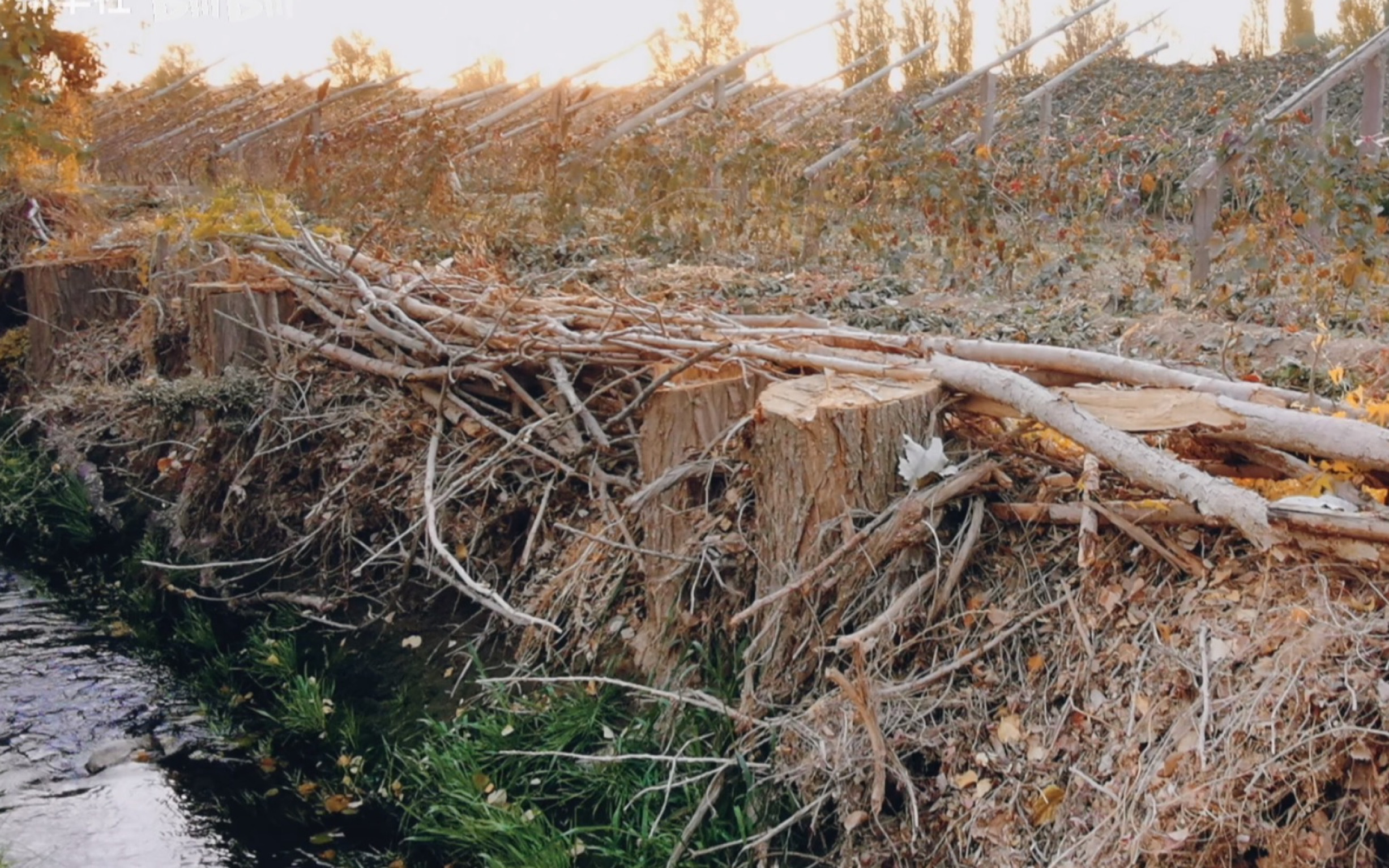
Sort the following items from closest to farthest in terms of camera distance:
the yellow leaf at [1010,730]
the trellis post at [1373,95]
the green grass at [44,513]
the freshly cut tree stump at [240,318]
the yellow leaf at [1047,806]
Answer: the yellow leaf at [1047,806], the yellow leaf at [1010,730], the freshly cut tree stump at [240,318], the green grass at [44,513], the trellis post at [1373,95]

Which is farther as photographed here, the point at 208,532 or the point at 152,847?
the point at 208,532

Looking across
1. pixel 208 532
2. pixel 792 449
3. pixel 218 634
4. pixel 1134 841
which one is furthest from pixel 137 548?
pixel 1134 841

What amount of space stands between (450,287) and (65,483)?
124 inches

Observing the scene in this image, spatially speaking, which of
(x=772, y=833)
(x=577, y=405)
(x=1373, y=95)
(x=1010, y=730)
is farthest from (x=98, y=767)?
(x=1373, y=95)

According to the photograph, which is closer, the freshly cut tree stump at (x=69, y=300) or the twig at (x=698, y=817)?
the twig at (x=698, y=817)

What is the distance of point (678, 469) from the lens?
3723 millimetres

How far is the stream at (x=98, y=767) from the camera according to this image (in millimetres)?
3838

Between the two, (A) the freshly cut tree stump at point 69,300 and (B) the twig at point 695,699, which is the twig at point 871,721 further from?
(A) the freshly cut tree stump at point 69,300

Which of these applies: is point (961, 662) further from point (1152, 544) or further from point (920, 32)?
point (920, 32)

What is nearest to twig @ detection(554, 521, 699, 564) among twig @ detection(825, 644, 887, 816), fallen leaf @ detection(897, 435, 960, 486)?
fallen leaf @ detection(897, 435, 960, 486)

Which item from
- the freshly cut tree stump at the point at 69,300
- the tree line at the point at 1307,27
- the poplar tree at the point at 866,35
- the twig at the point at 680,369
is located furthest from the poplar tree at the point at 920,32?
the twig at the point at 680,369

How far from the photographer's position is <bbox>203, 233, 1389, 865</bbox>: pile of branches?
2.17m

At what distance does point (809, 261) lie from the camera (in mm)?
8492

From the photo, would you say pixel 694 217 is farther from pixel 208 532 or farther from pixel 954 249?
pixel 208 532
